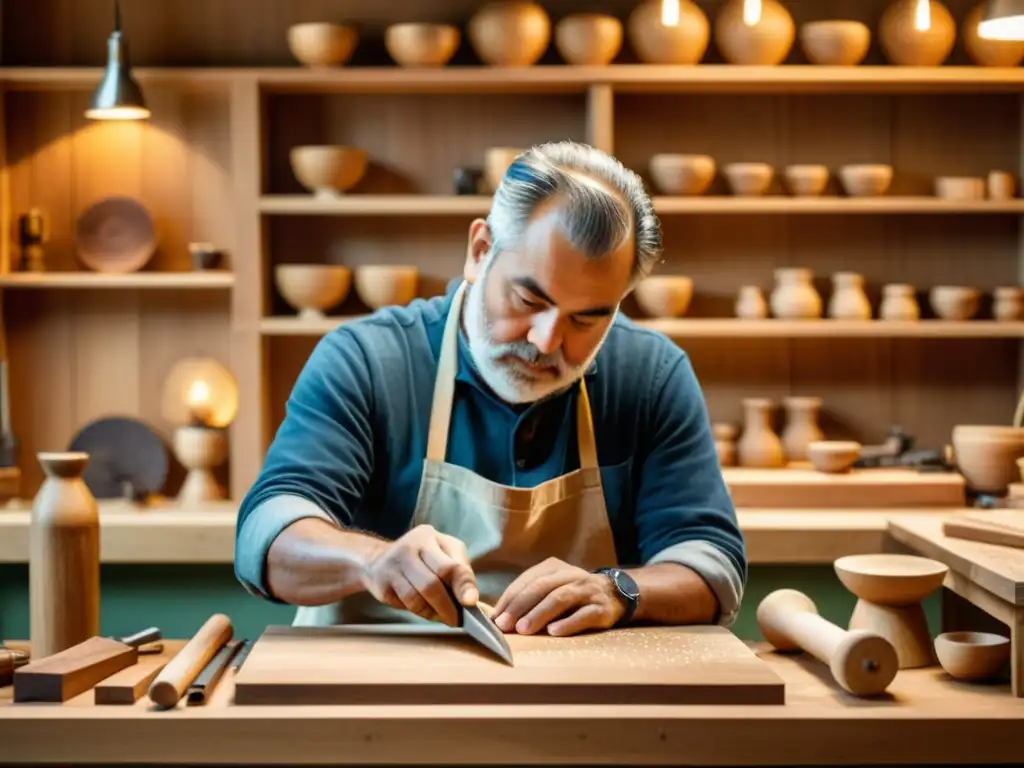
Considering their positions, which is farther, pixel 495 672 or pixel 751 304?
pixel 751 304

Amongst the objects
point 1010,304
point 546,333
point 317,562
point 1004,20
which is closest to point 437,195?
point 1010,304

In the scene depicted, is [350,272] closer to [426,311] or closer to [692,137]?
[692,137]

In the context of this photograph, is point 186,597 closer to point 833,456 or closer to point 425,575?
point 833,456

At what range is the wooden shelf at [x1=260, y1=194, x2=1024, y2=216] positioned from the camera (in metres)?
4.16

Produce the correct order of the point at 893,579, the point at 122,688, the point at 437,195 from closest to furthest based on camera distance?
the point at 122,688, the point at 893,579, the point at 437,195

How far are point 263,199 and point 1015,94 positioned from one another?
2.53 metres

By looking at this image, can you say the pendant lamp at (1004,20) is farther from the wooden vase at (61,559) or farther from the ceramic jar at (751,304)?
the wooden vase at (61,559)

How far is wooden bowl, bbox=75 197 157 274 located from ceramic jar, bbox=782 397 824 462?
2.18 meters

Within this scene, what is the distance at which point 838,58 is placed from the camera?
4.16 m

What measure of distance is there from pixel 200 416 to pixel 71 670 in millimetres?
2634

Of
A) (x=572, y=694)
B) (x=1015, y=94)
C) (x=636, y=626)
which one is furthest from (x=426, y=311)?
(x=1015, y=94)

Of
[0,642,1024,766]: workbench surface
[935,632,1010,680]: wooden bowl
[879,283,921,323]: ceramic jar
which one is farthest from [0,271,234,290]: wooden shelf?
[935,632,1010,680]: wooden bowl

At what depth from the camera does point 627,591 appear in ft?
6.56

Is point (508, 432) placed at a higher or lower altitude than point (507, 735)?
higher
